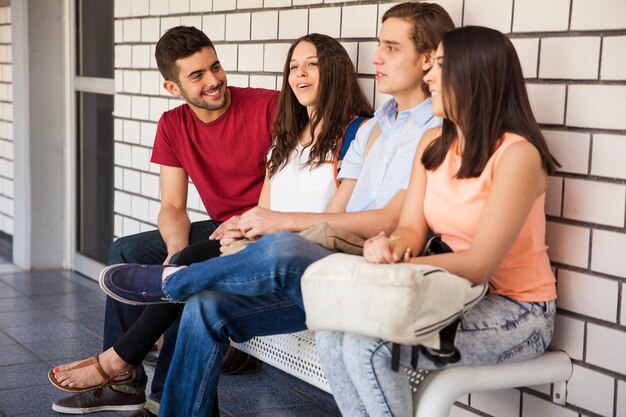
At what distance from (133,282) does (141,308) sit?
670 millimetres

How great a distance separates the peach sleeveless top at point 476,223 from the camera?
234 centimetres

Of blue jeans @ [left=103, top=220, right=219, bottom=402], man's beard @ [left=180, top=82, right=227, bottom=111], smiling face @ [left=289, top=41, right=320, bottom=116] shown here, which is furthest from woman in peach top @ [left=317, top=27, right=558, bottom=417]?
man's beard @ [left=180, top=82, right=227, bottom=111]

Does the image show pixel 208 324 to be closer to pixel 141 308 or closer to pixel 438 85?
pixel 141 308

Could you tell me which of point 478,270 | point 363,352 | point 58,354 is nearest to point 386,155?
point 478,270

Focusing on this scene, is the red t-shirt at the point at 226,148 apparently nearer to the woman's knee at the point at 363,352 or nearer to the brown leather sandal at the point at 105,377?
the brown leather sandal at the point at 105,377

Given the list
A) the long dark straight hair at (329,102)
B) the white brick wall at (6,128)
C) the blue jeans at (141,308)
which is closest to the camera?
the blue jeans at (141,308)

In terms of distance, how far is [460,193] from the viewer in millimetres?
2371

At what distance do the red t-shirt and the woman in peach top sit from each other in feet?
4.01

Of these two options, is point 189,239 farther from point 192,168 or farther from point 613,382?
point 613,382

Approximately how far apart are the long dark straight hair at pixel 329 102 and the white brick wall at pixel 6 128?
14.4ft

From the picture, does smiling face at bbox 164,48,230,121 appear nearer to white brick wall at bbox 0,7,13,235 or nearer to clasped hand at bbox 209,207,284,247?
clasped hand at bbox 209,207,284,247

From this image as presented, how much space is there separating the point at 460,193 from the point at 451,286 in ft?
1.24

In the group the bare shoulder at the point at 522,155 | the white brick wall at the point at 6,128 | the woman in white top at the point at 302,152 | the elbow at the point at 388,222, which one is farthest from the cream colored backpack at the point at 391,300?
the white brick wall at the point at 6,128

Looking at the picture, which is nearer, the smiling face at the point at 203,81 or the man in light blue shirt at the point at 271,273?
the man in light blue shirt at the point at 271,273
